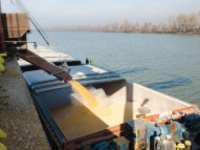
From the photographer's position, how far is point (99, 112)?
40.4 ft

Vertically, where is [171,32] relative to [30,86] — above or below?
above

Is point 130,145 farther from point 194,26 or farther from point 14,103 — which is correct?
point 194,26

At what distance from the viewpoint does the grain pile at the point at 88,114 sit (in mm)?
10211

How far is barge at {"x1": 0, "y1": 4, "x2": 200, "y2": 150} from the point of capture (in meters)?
7.44

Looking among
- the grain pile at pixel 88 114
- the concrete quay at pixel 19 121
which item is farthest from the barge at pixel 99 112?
the concrete quay at pixel 19 121

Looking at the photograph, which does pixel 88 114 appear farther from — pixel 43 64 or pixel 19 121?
pixel 19 121

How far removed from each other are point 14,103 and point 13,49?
6.36 meters

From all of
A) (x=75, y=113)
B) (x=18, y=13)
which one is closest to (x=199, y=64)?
(x=75, y=113)

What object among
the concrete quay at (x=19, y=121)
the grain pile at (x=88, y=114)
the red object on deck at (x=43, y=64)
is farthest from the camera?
the grain pile at (x=88, y=114)

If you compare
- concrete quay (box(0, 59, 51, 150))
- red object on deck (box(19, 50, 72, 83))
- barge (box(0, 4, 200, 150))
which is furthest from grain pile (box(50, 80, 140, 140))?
concrete quay (box(0, 59, 51, 150))

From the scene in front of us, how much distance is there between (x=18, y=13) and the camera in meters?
7.62

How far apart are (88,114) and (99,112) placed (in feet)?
2.95

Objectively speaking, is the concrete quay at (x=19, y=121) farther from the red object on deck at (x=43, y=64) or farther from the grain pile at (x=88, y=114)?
the grain pile at (x=88, y=114)

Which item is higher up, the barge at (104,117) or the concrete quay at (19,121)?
the concrete quay at (19,121)
